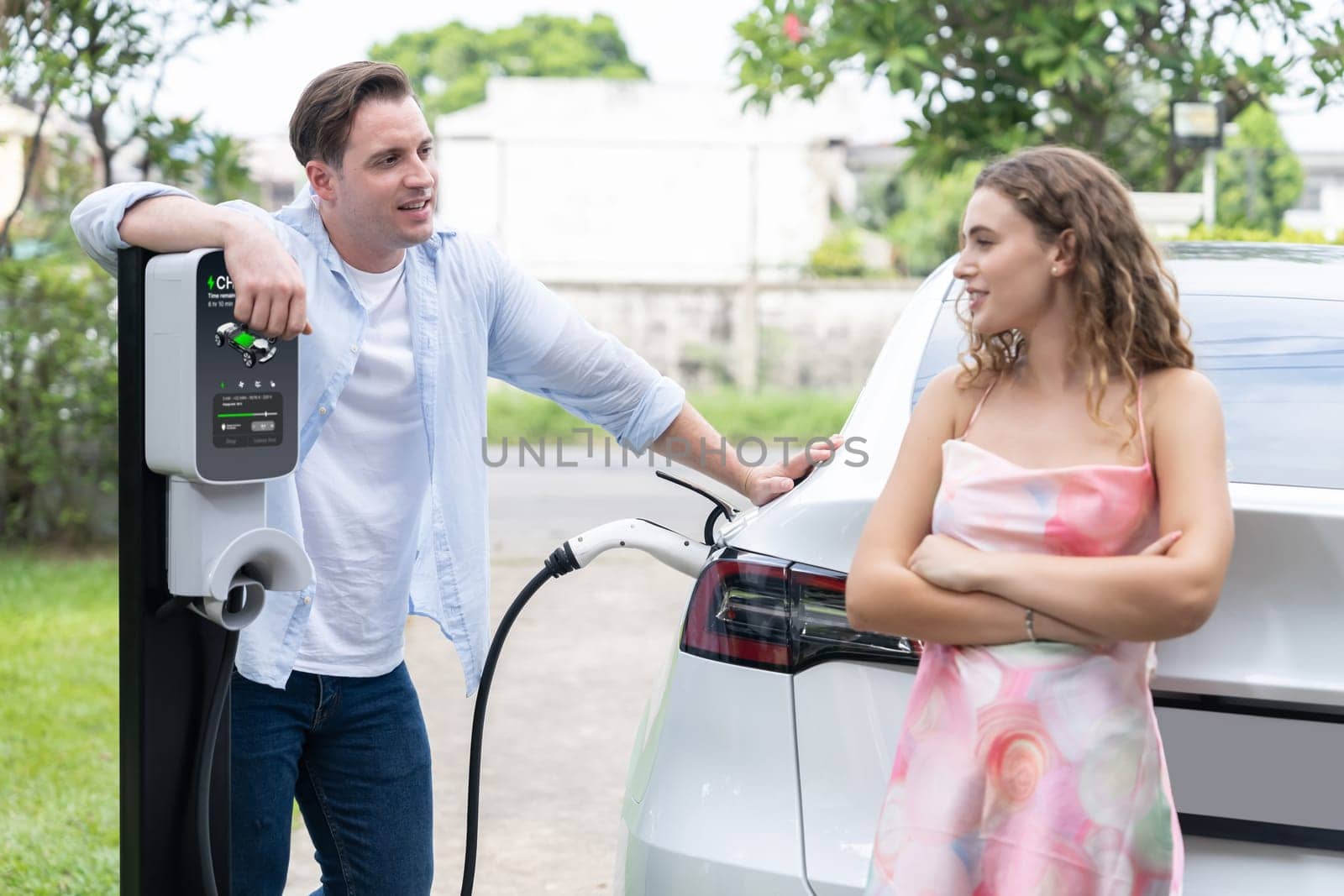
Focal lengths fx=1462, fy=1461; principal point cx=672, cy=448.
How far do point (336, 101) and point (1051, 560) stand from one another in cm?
130

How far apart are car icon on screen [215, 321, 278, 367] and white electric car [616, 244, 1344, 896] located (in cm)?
67

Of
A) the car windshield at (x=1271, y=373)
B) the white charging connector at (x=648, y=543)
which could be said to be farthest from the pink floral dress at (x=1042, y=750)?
the white charging connector at (x=648, y=543)

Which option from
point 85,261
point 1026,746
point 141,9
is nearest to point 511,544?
point 85,261

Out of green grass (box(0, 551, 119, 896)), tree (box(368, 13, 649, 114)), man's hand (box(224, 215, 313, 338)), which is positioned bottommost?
green grass (box(0, 551, 119, 896))

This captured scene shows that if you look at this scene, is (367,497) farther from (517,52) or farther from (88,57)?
(517,52)

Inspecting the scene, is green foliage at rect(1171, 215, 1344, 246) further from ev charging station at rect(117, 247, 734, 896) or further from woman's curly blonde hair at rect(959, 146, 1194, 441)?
ev charging station at rect(117, 247, 734, 896)

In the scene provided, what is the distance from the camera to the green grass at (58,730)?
12.2 feet

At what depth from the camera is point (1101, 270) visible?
1.71m

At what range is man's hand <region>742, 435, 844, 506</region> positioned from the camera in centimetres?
214

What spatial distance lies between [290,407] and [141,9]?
20.0 ft

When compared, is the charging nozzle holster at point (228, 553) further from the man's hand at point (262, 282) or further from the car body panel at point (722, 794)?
the car body panel at point (722, 794)

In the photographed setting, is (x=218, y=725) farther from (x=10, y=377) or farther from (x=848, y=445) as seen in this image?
(x=10, y=377)

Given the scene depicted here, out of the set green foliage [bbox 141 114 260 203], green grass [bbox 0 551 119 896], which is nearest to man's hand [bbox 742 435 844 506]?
green grass [bbox 0 551 119 896]

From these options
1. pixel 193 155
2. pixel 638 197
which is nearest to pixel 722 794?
pixel 193 155
